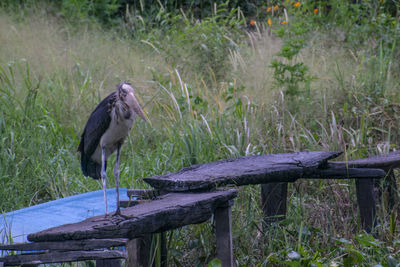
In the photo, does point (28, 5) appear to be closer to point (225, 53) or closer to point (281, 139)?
point (225, 53)

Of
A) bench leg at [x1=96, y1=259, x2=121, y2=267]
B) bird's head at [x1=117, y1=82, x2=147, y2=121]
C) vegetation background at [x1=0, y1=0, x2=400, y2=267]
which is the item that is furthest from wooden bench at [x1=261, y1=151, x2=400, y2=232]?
bench leg at [x1=96, y1=259, x2=121, y2=267]

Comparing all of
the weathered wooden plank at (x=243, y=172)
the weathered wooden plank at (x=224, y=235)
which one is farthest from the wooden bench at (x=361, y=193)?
the weathered wooden plank at (x=224, y=235)

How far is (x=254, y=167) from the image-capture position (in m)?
3.22

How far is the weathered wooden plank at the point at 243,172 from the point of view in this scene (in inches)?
112

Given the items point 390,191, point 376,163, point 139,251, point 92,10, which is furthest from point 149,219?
point 92,10

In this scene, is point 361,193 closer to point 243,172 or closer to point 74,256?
point 243,172

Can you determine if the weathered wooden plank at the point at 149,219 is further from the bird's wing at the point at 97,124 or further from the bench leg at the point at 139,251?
the bird's wing at the point at 97,124

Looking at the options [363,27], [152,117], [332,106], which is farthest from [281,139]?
[363,27]

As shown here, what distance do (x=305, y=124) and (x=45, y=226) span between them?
2717 millimetres

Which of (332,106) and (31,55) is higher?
(31,55)

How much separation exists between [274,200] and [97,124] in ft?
4.87

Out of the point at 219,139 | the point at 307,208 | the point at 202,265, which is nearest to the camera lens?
the point at 202,265

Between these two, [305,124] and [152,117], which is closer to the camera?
[305,124]

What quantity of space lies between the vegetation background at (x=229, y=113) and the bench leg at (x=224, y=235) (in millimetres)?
80
